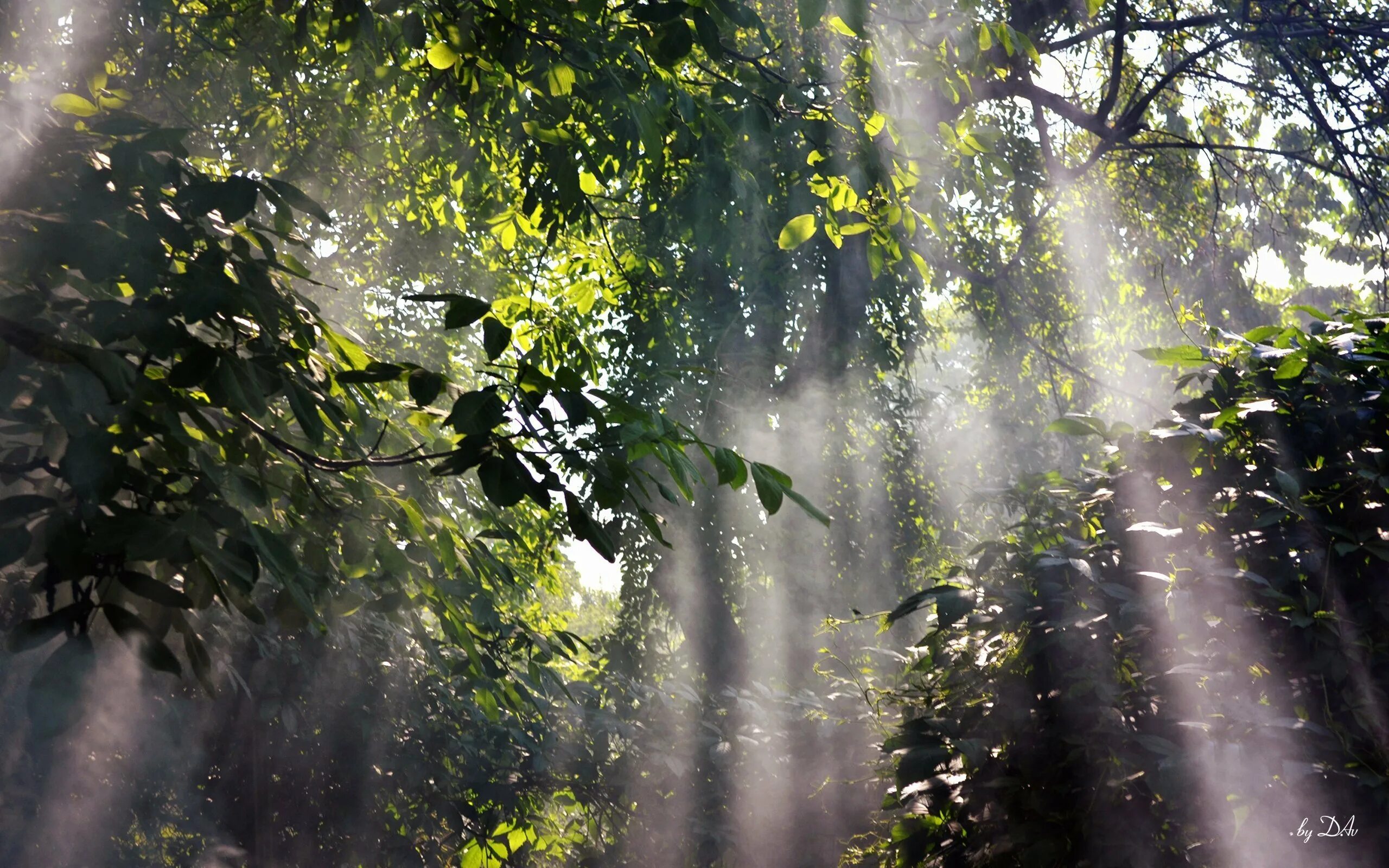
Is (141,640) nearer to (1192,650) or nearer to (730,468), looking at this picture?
(730,468)

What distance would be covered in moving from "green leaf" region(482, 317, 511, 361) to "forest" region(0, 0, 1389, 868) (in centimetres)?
1

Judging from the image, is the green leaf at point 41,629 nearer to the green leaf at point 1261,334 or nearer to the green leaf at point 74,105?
the green leaf at point 74,105

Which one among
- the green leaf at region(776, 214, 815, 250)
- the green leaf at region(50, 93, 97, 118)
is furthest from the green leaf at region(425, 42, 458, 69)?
the green leaf at region(776, 214, 815, 250)

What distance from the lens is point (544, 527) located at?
19.9 feet

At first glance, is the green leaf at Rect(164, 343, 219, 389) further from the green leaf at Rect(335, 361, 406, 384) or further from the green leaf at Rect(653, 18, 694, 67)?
the green leaf at Rect(653, 18, 694, 67)

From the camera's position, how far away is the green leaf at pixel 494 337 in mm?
1722

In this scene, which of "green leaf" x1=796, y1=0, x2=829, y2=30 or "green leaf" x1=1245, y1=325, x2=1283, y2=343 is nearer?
"green leaf" x1=796, y1=0, x2=829, y2=30

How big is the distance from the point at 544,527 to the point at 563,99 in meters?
3.37

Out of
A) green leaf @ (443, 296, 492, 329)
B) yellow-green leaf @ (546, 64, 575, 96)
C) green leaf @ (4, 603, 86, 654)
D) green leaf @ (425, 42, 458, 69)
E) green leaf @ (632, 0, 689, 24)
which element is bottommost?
green leaf @ (4, 603, 86, 654)

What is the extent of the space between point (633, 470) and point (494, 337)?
0.35 m

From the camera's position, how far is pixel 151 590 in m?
1.39

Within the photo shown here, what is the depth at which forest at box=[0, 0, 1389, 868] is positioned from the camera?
5.49 ft

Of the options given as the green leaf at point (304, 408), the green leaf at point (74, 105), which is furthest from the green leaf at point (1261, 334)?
the green leaf at point (74, 105)

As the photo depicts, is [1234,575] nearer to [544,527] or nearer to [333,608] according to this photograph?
[333,608]
